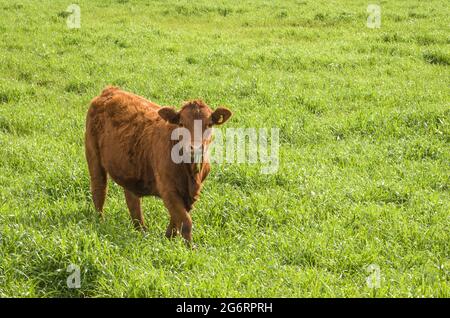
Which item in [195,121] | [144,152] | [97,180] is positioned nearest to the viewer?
[195,121]

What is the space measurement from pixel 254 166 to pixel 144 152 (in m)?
2.19

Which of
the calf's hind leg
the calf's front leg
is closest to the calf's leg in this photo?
the calf's hind leg

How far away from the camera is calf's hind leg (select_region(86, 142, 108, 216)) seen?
6.63m

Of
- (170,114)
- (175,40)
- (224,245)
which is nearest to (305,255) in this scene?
(224,245)

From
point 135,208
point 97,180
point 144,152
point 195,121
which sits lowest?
point 135,208

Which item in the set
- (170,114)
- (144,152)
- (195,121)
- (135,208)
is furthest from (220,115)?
(135,208)

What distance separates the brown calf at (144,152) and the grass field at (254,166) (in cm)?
32

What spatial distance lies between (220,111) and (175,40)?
455 inches

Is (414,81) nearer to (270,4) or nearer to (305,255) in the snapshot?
(305,255)

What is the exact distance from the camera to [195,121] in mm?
5500

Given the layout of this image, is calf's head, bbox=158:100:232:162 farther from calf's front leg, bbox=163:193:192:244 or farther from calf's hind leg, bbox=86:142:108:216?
calf's hind leg, bbox=86:142:108:216

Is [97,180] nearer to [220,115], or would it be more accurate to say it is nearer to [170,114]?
[170,114]

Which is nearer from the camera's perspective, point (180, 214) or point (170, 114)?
point (180, 214)

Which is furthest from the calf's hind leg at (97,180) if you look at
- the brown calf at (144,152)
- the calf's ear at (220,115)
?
the calf's ear at (220,115)
